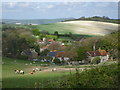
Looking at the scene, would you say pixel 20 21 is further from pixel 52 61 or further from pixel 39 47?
pixel 52 61

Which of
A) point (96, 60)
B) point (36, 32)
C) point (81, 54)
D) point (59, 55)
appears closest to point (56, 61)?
point (59, 55)

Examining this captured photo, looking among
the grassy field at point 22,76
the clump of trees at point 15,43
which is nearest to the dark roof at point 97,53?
the grassy field at point 22,76

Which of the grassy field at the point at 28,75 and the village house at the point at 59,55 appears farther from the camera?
the village house at the point at 59,55

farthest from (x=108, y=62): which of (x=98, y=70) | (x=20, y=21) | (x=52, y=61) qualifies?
(x=20, y=21)

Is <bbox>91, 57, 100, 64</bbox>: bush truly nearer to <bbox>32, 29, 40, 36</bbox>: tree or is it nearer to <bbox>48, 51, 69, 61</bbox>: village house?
<bbox>48, 51, 69, 61</bbox>: village house

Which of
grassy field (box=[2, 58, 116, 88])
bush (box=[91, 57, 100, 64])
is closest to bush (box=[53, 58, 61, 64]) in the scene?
grassy field (box=[2, 58, 116, 88])

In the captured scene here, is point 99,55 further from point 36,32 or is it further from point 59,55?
point 36,32

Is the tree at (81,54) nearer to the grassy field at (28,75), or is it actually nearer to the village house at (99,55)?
the village house at (99,55)
